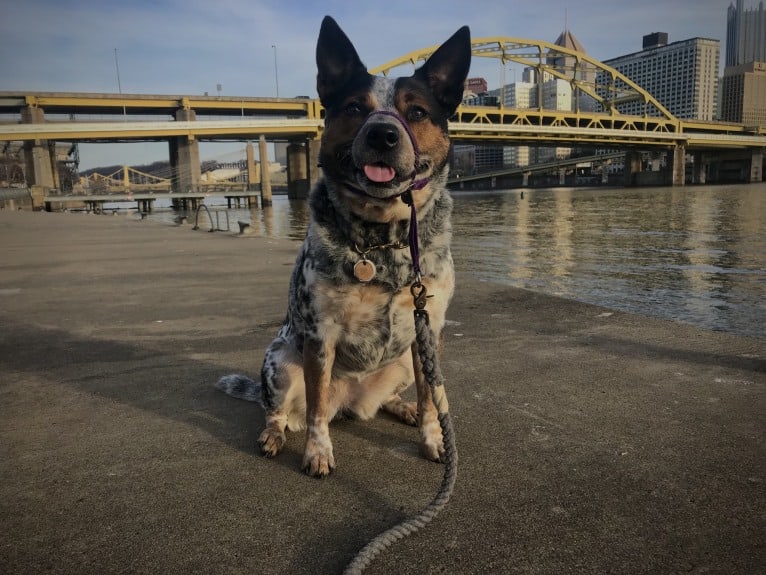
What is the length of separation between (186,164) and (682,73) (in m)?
154

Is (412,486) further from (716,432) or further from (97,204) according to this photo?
(97,204)

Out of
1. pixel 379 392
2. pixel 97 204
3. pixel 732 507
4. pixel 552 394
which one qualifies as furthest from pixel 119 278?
pixel 97 204

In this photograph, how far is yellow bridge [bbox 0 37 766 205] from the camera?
69.0 metres

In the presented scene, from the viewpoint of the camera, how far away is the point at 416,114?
260 cm

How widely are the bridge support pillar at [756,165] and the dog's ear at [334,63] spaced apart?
119453mm

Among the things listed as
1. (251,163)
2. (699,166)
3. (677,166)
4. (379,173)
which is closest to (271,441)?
(379,173)

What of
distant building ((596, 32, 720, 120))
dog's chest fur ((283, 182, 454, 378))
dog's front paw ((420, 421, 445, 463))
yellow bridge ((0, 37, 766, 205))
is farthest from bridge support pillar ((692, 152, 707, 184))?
dog's front paw ((420, 421, 445, 463))

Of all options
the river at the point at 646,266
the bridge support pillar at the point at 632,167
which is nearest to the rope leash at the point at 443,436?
the river at the point at 646,266

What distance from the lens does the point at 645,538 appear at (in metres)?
1.91

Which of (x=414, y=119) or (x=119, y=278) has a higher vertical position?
(x=414, y=119)

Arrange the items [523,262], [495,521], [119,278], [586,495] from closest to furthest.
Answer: [495,521]
[586,495]
[119,278]
[523,262]

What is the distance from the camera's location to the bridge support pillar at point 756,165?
9922cm

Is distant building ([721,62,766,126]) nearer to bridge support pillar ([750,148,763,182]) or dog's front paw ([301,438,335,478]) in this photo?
bridge support pillar ([750,148,763,182])

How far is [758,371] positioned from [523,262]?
9083 mm
